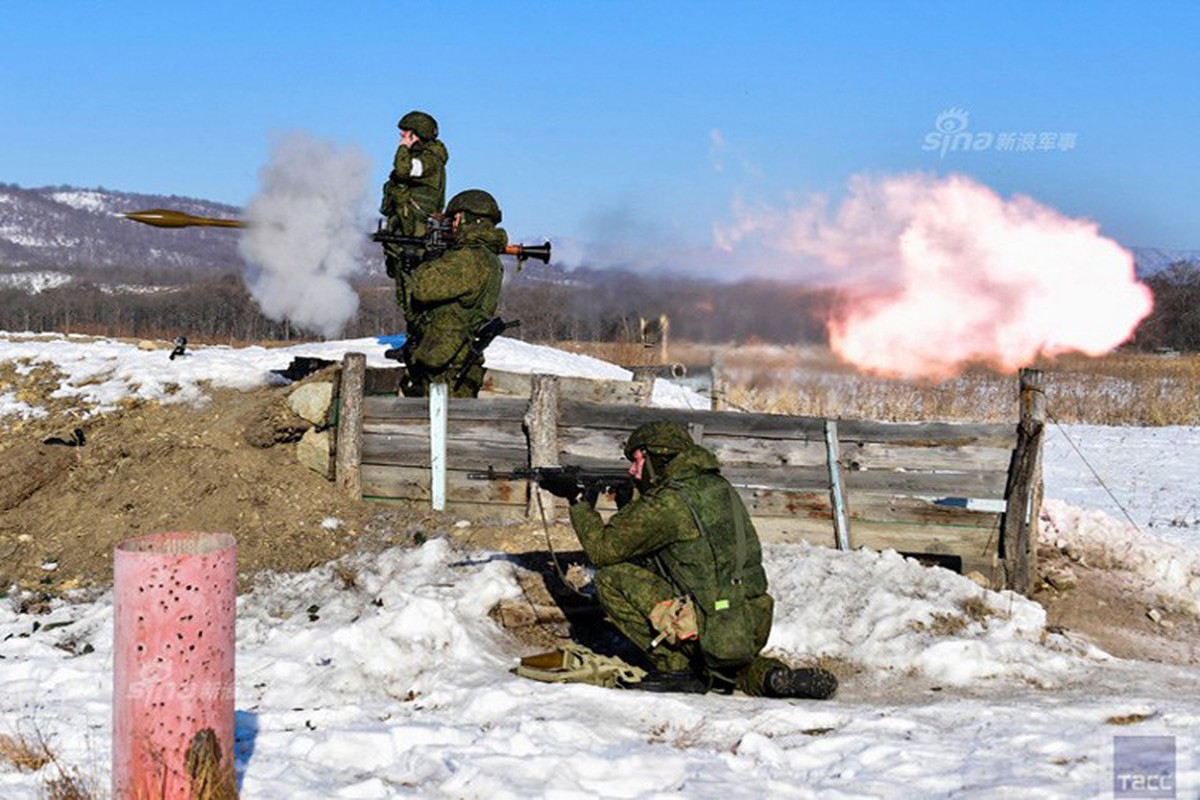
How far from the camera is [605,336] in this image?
25.4 meters

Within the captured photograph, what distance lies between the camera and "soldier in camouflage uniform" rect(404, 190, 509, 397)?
472 inches

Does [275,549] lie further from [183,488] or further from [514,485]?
[514,485]

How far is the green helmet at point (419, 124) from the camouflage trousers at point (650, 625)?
712cm

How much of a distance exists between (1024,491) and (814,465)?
5.75 feet

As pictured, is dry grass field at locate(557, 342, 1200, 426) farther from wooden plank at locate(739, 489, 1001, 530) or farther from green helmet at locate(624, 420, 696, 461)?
green helmet at locate(624, 420, 696, 461)

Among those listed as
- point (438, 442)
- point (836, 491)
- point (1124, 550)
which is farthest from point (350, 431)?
point (1124, 550)

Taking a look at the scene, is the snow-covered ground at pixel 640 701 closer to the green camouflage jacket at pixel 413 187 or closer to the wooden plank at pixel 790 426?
the wooden plank at pixel 790 426

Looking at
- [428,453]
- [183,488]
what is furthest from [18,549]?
[428,453]

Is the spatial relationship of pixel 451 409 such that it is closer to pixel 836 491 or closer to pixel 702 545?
pixel 836 491

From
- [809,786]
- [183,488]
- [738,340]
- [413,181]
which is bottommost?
[809,786]

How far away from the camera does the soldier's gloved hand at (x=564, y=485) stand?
854 centimetres

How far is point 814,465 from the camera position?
35.3 ft

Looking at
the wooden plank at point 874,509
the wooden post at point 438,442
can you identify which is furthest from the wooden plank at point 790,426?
the wooden post at point 438,442

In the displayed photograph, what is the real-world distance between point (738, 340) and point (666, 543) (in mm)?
11487
